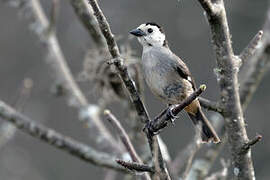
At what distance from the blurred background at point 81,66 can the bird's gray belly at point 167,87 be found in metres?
4.27

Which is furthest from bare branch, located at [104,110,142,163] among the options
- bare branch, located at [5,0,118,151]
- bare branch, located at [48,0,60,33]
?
bare branch, located at [48,0,60,33]

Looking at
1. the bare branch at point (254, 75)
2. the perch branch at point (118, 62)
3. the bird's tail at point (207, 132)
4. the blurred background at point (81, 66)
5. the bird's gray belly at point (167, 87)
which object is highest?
the perch branch at point (118, 62)

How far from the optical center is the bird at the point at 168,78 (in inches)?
158

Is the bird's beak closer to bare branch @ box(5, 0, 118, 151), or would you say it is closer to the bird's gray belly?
the bird's gray belly

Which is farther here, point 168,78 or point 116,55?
point 168,78

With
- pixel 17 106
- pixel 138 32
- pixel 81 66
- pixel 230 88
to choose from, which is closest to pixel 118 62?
pixel 230 88

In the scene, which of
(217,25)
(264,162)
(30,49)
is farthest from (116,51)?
(30,49)

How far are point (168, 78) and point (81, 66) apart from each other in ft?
16.2

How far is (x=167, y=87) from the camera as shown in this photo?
402cm

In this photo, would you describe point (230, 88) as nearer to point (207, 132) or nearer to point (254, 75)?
point (207, 132)

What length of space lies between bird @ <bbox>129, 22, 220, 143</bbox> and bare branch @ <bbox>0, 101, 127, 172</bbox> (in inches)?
27.7

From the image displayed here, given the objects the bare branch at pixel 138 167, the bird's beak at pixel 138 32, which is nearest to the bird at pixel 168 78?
the bird's beak at pixel 138 32

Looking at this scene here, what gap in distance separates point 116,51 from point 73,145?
6.07 ft

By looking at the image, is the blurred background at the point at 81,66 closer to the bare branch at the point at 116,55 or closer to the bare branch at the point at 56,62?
the bare branch at the point at 56,62
